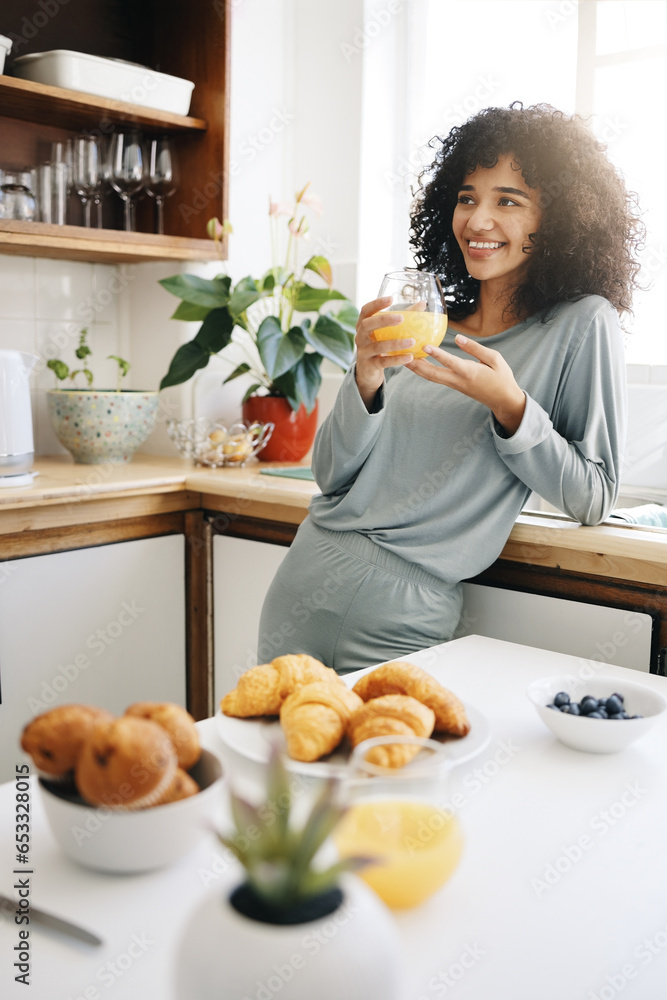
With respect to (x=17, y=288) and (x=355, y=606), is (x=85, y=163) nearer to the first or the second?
(x=17, y=288)

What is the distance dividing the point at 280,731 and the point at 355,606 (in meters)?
0.68

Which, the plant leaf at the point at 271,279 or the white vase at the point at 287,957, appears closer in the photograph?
the white vase at the point at 287,957

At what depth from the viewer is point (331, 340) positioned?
2285 millimetres

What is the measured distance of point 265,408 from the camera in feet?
7.96

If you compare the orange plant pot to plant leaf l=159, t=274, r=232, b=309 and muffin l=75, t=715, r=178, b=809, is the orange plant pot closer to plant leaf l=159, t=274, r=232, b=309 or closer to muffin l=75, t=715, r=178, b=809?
plant leaf l=159, t=274, r=232, b=309

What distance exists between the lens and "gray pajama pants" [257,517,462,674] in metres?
1.45

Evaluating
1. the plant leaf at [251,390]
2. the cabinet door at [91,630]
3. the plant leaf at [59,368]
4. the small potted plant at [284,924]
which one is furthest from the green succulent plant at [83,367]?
the small potted plant at [284,924]

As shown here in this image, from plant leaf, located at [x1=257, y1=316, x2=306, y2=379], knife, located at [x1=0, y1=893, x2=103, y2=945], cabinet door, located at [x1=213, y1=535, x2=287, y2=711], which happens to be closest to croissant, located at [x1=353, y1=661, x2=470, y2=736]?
knife, located at [x1=0, y1=893, x2=103, y2=945]

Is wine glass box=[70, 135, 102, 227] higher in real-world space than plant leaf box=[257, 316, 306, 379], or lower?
higher

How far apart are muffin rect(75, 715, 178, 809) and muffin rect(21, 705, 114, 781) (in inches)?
0.6

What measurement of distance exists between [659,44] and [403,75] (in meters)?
0.68

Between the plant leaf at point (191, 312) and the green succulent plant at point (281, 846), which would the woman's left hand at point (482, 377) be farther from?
the plant leaf at point (191, 312)

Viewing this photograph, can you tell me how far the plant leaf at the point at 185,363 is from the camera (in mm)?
2334

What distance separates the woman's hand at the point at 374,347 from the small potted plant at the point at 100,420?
0.98m
